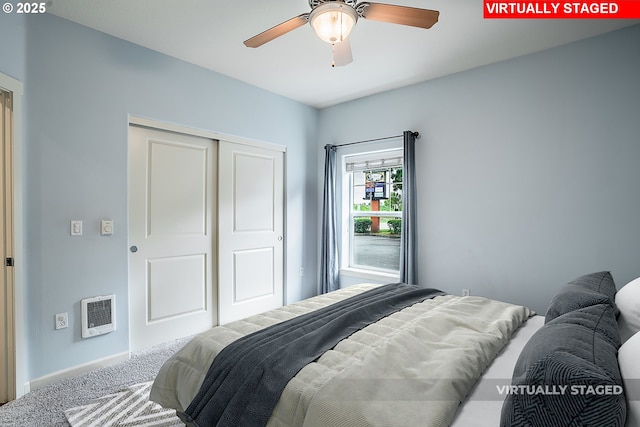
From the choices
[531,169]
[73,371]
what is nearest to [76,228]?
[73,371]

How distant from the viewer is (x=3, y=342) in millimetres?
2080

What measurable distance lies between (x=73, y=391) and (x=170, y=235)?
4.36ft

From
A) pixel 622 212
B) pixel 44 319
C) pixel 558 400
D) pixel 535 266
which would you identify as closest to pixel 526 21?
pixel 622 212

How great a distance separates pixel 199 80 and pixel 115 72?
730 mm

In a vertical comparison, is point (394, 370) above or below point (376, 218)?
below

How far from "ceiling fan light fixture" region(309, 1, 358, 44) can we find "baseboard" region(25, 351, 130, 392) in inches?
112

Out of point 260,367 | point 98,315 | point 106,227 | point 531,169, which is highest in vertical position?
point 531,169

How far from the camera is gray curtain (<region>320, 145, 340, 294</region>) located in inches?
160

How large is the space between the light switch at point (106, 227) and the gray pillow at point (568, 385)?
9.13 ft

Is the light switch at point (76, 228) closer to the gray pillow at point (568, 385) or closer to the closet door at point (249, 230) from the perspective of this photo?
the closet door at point (249, 230)

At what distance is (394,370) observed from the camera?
4.00ft

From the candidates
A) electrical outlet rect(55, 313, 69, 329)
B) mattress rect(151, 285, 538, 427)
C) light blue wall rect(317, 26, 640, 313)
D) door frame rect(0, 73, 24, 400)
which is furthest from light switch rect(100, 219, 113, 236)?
light blue wall rect(317, 26, 640, 313)

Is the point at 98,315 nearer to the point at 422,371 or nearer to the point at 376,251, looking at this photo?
the point at 422,371

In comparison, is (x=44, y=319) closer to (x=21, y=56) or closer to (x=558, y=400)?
(x=21, y=56)
